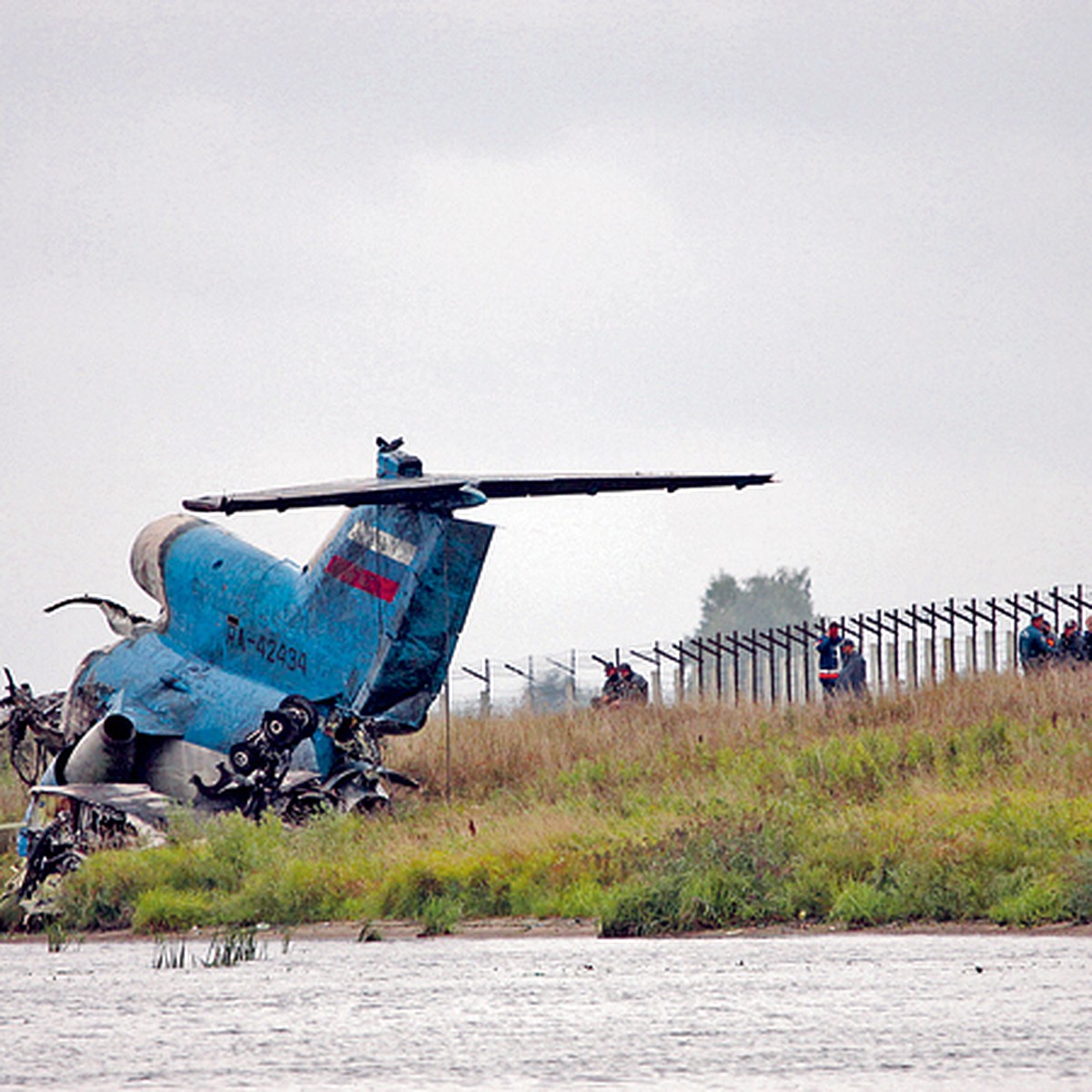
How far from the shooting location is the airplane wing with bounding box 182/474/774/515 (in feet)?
75.2

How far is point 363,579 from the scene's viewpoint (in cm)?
2552

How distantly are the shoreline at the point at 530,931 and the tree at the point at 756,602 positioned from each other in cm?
12984

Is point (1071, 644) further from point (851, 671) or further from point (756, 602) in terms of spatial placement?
point (756, 602)

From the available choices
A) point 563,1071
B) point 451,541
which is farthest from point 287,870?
point 563,1071

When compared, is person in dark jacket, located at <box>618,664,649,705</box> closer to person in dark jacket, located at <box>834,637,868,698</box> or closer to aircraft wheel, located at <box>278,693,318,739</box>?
person in dark jacket, located at <box>834,637,868,698</box>

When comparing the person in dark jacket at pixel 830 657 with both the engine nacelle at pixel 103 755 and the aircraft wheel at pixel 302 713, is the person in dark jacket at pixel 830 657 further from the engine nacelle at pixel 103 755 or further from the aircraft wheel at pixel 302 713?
the engine nacelle at pixel 103 755

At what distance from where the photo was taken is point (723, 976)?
38.7 feet

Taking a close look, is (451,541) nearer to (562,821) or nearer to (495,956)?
(562,821)

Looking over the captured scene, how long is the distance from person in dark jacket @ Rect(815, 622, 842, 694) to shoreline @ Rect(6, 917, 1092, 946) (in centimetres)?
1480

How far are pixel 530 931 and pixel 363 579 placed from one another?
8807 millimetres

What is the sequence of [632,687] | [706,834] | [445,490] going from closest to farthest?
1. [706,834]
2. [445,490]
3. [632,687]

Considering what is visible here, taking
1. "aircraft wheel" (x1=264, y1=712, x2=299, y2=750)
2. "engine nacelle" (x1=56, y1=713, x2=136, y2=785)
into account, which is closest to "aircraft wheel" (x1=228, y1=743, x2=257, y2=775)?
"aircraft wheel" (x1=264, y1=712, x2=299, y2=750)

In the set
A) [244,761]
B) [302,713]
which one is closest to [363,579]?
[302,713]

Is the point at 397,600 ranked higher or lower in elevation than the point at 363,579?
lower
